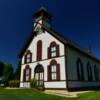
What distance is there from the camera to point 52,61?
19.9m

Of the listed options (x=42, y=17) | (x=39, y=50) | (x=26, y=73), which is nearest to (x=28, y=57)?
(x=26, y=73)

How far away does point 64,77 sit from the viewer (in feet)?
59.0

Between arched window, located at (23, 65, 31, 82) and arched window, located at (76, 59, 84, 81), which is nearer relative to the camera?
arched window, located at (76, 59, 84, 81)

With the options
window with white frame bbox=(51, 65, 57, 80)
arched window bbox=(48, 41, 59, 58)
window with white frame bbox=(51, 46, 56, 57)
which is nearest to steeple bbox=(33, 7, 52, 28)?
arched window bbox=(48, 41, 59, 58)

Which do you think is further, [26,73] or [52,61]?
[26,73]

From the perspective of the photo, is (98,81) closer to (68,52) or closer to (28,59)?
(68,52)

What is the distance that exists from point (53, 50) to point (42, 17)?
713 cm

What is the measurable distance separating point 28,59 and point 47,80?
6.13 meters

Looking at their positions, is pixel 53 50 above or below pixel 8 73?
above

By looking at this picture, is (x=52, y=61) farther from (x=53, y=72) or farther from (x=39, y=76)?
(x=39, y=76)

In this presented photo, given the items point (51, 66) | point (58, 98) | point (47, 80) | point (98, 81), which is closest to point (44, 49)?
point (51, 66)

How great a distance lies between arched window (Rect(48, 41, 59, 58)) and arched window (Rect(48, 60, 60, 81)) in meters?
1.01

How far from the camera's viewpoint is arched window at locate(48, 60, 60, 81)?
18.8 meters

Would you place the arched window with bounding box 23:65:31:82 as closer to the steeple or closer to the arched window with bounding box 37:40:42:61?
the arched window with bounding box 37:40:42:61
